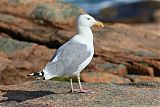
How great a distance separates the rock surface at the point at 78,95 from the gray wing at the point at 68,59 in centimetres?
46

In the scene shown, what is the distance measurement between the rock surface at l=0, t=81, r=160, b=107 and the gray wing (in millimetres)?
462

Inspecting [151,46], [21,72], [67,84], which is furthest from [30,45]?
[67,84]

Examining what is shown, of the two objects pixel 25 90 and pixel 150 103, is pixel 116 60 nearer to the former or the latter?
pixel 25 90

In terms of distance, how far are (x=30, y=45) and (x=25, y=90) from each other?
193 inches

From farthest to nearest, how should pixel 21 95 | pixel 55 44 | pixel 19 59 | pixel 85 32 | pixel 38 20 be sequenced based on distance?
1. pixel 38 20
2. pixel 55 44
3. pixel 19 59
4. pixel 85 32
5. pixel 21 95

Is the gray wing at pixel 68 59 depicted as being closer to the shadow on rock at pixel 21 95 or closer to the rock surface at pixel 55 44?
the shadow on rock at pixel 21 95

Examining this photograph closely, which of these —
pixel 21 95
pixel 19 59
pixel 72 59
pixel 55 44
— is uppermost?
pixel 55 44

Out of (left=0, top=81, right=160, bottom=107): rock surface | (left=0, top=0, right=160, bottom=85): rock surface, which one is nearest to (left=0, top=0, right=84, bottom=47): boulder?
(left=0, top=0, right=160, bottom=85): rock surface

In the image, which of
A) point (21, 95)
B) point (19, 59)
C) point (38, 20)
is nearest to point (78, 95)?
point (21, 95)

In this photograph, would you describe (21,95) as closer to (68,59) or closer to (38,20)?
(68,59)

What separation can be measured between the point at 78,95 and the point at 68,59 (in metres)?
0.64

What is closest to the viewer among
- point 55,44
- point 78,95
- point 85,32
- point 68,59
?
point 68,59

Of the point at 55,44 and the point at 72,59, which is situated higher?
the point at 55,44

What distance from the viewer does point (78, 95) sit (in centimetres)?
972
